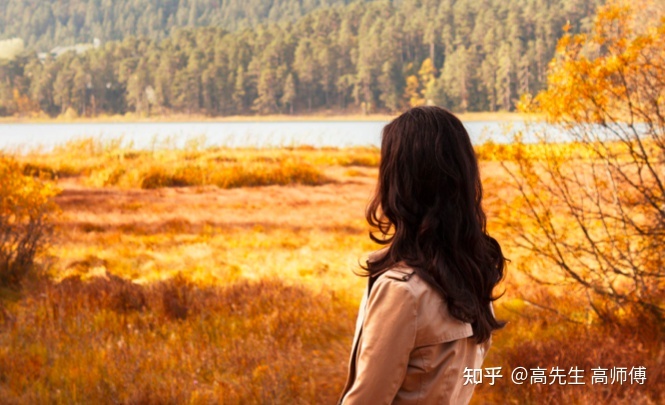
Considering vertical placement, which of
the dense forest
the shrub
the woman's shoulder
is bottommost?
the shrub

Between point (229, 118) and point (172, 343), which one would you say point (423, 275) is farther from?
point (229, 118)

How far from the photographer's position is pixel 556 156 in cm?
409

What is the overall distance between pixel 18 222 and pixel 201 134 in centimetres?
879

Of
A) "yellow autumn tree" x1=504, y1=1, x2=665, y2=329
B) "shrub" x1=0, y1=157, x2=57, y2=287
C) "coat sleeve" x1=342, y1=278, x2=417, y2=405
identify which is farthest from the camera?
"shrub" x1=0, y1=157, x2=57, y2=287

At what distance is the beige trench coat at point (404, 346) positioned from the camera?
1025mm

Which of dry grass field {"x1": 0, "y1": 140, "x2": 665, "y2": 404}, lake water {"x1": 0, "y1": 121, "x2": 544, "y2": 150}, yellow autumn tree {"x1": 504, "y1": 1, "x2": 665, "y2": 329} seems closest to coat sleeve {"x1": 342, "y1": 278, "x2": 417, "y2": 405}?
dry grass field {"x1": 0, "y1": 140, "x2": 665, "y2": 404}

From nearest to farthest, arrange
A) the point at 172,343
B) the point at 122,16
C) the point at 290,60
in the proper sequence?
1. the point at 172,343
2. the point at 290,60
3. the point at 122,16

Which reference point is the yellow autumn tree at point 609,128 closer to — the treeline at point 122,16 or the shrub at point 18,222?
the shrub at point 18,222

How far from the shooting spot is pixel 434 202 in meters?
1.15

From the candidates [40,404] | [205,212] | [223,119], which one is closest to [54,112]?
[223,119]

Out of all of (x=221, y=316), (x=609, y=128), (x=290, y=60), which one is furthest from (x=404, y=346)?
(x=290, y=60)

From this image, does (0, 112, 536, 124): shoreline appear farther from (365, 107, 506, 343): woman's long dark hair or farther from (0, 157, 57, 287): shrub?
(365, 107, 506, 343): woman's long dark hair

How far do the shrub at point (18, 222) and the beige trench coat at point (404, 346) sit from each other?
5.28m

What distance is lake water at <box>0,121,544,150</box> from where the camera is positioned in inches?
532
